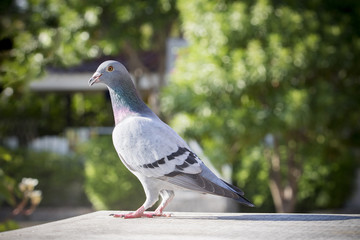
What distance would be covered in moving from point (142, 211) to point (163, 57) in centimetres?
1173

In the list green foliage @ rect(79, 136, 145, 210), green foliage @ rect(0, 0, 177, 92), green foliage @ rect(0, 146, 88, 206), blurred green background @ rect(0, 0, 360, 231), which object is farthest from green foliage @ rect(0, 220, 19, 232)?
green foliage @ rect(0, 146, 88, 206)

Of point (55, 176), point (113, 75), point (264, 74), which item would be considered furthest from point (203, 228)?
point (55, 176)

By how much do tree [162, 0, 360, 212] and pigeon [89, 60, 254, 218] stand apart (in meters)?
4.50

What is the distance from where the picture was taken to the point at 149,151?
3.41 m

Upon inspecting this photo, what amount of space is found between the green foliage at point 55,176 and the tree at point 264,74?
5.85 metres

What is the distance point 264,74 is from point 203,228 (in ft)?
16.9

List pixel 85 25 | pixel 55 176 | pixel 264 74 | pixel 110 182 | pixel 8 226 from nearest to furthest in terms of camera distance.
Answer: pixel 8 226
pixel 264 74
pixel 85 25
pixel 110 182
pixel 55 176

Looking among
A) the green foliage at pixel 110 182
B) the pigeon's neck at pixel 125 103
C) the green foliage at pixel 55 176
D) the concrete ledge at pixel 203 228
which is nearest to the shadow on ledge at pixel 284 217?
the concrete ledge at pixel 203 228

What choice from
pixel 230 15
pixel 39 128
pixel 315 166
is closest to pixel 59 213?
pixel 315 166

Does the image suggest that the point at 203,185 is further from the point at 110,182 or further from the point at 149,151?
the point at 110,182

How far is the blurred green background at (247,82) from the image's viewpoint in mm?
7977

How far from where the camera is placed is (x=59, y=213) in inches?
519

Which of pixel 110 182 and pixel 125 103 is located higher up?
pixel 125 103

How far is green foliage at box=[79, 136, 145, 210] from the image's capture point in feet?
38.6
